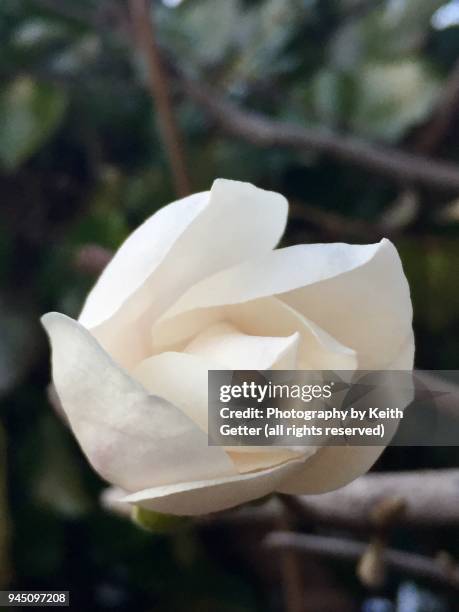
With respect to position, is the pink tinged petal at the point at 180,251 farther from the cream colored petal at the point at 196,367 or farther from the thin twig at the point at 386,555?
the thin twig at the point at 386,555

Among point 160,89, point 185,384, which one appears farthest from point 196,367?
point 160,89

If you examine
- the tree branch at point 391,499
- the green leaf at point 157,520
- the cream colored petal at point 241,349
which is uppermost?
the cream colored petal at point 241,349

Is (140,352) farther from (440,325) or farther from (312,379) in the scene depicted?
(440,325)

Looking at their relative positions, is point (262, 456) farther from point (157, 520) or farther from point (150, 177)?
point (150, 177)

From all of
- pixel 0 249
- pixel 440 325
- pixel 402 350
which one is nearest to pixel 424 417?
pixel 402 350

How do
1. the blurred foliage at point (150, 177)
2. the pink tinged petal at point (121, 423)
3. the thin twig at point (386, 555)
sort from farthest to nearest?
the blurred foliage at point (150, 177)
the thin twig at point (386, 555)
the pink tinged petal at point (121, 423)

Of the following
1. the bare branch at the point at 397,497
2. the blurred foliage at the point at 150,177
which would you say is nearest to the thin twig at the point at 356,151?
the blurred foliage at the point at 150,177
